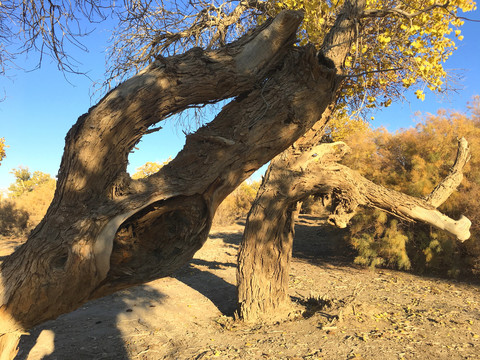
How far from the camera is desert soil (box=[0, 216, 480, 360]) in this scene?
4.57m

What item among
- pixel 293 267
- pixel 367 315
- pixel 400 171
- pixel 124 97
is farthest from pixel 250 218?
pixel 400 171

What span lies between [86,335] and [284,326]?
10.4ft

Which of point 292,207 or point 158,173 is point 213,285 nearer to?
point 292,207

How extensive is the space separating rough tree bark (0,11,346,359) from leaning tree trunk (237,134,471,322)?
9.54ft

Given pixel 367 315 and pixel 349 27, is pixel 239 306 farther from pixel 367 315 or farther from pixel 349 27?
pixel 349 27

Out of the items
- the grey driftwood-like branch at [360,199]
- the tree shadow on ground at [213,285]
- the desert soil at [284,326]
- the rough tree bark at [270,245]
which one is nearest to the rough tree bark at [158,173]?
the grey driftwood-like branch at [360,199]

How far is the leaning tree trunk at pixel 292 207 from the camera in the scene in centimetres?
522

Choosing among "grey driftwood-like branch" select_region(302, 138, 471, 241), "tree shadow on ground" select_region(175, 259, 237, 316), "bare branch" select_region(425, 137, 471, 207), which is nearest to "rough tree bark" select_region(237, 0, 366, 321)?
"grey driftwood-like branch" select_region(302, 138, 471, 241)

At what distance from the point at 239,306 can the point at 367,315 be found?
219 centimetres

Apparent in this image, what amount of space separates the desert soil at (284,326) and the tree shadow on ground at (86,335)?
1 cm

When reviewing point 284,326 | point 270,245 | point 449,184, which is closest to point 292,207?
point 270,245

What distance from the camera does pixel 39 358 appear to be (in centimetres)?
448

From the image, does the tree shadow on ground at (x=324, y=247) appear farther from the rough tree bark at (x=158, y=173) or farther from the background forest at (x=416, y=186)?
the rough tree bark at (x=158, y=173)

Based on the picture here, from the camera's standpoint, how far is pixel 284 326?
5590 millimetres
